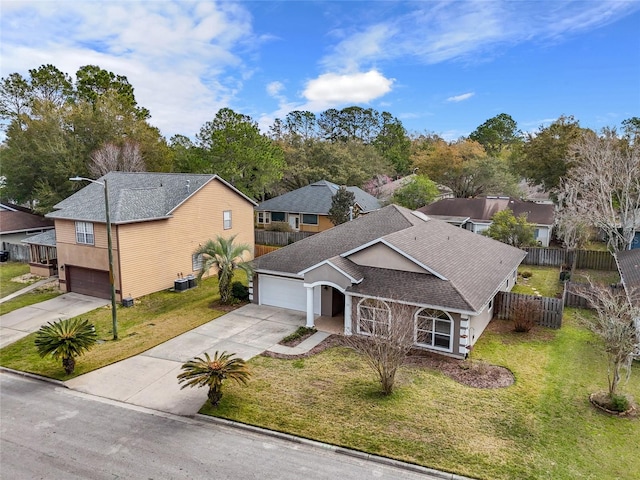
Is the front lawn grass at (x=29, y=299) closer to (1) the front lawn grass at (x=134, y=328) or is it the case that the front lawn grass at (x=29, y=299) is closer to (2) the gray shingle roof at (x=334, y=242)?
(1) the front lawn grass at (x=134, y=328)

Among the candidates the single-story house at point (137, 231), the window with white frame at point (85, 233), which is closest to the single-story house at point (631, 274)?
the single-story house at point (137, 231)

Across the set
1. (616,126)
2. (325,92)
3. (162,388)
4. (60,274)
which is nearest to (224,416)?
(162,388)

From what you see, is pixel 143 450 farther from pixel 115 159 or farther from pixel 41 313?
pixel 115 159

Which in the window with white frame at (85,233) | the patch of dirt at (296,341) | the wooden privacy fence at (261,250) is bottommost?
the patch of dirt at (296,341)

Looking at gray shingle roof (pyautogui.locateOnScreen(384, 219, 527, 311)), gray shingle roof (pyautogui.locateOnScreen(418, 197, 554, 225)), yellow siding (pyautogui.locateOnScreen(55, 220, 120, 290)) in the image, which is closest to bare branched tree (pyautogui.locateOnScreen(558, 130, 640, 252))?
gray shingle roof (pyautogui.locateOnScreen(418, 197, 554, 225))

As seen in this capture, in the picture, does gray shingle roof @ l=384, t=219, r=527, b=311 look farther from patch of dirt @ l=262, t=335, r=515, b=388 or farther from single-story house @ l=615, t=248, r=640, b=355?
single-story house @ l=615, t=248, r=640, b=355

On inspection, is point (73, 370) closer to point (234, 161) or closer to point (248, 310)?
point (248, 310)
